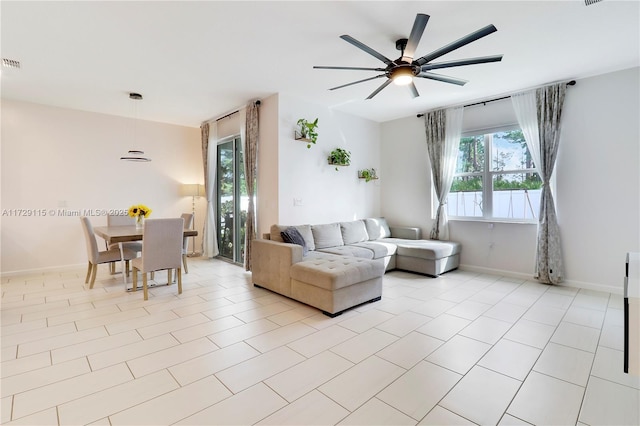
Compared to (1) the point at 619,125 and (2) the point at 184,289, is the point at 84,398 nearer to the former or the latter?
(2) the point at 184,289

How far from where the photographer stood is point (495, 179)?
493 cm

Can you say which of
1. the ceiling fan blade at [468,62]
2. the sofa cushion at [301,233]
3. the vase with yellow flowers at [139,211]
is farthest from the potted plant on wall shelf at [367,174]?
the vase with yellow flowers at [139,211]

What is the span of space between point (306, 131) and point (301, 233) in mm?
1631

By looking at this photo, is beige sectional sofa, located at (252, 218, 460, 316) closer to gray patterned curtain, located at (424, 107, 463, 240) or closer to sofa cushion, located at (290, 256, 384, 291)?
sofa cushion, located at (290, 256, 384, 291)

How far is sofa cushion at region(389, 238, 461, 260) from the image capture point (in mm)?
4672

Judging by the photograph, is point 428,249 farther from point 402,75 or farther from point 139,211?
point 139,211

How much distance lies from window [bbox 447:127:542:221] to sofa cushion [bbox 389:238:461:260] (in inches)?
26.4

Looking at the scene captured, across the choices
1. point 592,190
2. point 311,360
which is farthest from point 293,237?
point 592,190

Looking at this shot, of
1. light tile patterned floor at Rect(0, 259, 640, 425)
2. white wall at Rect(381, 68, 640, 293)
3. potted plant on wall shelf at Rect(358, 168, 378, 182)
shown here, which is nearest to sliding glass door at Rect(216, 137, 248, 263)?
light tile patterned floor at Rect(0, 259, 640, 425)

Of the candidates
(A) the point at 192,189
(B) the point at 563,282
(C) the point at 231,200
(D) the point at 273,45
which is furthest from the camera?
(A) the point at 192,189

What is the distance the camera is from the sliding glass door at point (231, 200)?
228 inches

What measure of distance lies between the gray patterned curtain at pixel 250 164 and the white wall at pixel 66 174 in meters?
2.29

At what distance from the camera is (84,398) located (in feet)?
6.11

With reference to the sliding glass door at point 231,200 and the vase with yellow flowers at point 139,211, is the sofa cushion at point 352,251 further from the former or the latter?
the vase with yellow flowers at point 139,211
